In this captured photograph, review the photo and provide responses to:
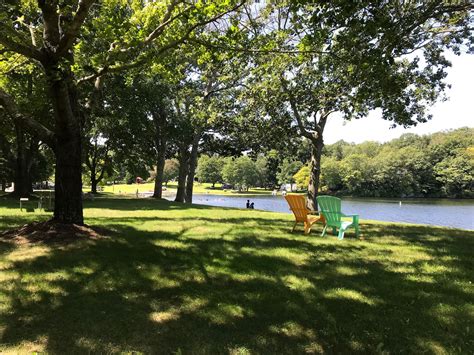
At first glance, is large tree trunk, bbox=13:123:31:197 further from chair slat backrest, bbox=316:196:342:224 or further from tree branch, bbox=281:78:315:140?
chair slat backrest, bbox=316:196:342:224

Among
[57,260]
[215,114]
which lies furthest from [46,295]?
[215,114]

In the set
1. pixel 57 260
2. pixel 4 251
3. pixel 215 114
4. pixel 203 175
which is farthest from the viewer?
pixel 203 175

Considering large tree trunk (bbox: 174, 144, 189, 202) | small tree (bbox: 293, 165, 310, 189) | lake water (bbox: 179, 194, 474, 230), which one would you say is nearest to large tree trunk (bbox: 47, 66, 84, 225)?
large tree trunk (bbox: 174, 144, 189, 202)

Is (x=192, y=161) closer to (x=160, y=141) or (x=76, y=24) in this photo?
(x=160, y=141)

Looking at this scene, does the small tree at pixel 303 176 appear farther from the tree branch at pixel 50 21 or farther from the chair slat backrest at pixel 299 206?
the tree branch at pixel 50 21

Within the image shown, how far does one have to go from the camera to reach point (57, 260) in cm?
587

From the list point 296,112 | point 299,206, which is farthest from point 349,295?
point 296,112

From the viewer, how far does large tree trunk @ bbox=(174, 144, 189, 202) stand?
1089 inches

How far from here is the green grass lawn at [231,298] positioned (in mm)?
3533

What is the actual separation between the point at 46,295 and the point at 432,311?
4.57 m

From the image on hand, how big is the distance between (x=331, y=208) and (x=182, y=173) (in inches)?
794

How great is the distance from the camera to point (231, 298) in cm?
461

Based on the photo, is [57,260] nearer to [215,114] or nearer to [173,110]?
[215,114]

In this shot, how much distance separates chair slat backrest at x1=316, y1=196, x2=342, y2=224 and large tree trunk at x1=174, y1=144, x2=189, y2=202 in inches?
764
